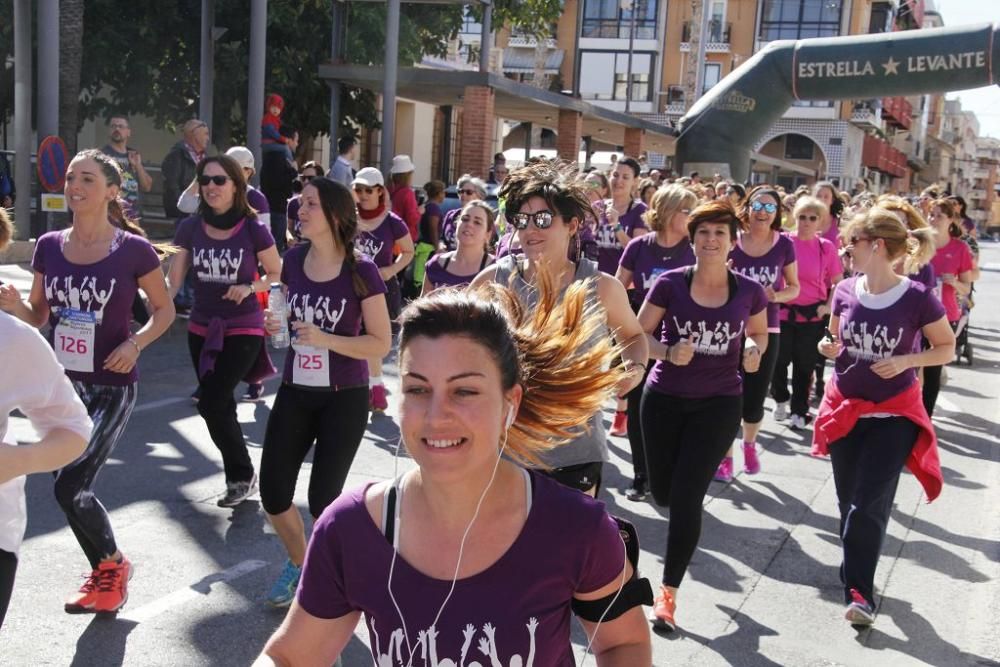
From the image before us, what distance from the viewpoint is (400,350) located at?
2240mm

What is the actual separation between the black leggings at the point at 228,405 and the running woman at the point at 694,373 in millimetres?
2177

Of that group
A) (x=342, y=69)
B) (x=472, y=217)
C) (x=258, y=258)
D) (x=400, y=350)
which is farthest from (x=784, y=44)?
(x=400, y=350)

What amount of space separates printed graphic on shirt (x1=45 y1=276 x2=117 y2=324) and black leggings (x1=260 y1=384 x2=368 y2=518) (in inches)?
31.5

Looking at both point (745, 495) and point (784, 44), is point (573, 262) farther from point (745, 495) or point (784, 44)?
point (784, 44)

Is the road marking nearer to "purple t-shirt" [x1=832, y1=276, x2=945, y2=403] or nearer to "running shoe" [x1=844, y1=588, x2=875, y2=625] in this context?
"running shoe" [x1=844, y1=588, x2=875, y2=625]

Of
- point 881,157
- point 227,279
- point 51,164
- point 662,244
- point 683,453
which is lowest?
point 683,453

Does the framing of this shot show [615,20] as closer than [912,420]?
No

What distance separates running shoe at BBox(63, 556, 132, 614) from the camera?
449cm

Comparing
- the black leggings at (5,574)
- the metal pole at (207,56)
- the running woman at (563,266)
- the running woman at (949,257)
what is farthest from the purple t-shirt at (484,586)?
the metal pole at (207,56)

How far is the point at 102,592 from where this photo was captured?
4500 mm

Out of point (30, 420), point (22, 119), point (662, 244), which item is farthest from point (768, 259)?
point (22, 119)

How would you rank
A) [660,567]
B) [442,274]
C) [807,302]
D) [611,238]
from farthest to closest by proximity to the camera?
[611,238] → [807,302] → [442,274] → [660,567]

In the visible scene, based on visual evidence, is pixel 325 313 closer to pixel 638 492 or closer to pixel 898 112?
pixel 638 492

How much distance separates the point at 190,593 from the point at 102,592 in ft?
1.38
